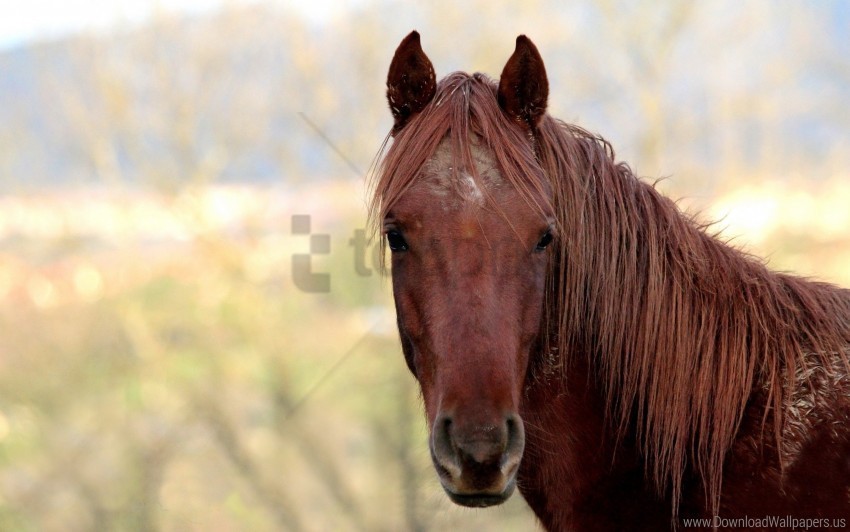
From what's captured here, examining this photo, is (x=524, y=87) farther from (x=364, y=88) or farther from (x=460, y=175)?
(x=364, y=88)

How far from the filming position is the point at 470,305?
222cm

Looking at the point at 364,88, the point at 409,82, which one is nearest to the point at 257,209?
the point at 364,88

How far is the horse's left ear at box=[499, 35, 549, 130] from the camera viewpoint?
2582mm

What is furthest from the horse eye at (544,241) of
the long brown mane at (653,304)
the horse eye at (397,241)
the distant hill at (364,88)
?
the distant hill at (364,88)

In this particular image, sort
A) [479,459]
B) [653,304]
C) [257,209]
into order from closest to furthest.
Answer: [479,459] < [653,304] < [257,209]

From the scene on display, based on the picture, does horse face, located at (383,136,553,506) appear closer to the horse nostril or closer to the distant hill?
the horse nostril

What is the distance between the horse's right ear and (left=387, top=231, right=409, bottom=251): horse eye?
49 centimetres

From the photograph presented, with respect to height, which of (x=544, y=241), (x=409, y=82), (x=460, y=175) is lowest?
(x=544, y=241)

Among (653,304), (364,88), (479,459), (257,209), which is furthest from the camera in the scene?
(257,209)

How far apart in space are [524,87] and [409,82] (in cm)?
41

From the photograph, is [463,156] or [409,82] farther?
[409,82]

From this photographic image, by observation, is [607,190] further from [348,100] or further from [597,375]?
[348,100]

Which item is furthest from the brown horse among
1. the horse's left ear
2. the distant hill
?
the distant hill

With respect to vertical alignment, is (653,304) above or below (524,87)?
below
